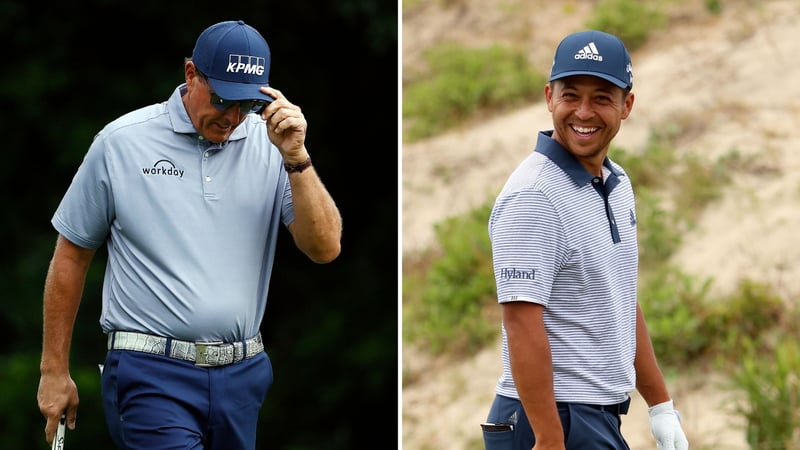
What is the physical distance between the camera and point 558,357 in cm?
275

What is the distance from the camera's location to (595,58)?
9.12ft

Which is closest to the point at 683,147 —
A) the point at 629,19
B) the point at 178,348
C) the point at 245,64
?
the point at 629,19

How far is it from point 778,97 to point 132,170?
189 inches

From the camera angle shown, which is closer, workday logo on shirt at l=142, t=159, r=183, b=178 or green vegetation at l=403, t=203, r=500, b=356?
workday logo on shirt at l=142, t=159, r=183, b=178

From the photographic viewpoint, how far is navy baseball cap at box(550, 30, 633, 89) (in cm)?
278

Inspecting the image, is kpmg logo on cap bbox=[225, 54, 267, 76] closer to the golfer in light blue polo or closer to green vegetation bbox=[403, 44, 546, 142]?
the golfer in light blue polo

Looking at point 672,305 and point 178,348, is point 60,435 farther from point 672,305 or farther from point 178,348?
point 672,305

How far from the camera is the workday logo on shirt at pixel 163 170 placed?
10.5ft

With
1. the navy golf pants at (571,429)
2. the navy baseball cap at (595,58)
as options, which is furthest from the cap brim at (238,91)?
the navy golf pants at (571,429)

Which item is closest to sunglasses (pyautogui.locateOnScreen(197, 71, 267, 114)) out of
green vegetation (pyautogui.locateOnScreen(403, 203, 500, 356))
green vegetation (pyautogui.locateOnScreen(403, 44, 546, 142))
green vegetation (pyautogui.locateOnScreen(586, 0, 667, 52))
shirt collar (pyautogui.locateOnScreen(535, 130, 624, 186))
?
shirt collar (pyautogui.locateOnScreen(535, 130, 624, 186))

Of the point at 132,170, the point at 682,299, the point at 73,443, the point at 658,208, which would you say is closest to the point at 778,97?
the point at 658,208

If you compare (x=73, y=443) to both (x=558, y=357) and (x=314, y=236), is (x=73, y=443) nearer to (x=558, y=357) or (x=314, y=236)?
(x=314, y=236)

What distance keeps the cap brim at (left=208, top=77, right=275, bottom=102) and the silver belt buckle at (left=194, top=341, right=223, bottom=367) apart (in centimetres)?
58

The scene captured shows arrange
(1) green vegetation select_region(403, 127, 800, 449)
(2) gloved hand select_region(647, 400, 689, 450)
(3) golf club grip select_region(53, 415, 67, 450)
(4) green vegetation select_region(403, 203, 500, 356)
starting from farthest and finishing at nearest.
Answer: (4) green vegetation select_region(403, 203, 500, 356) < (1) green vegetation select_region(403, 127, 800, 449) < (3) golf club grip select_region(53, 415, 67, 450) < (2) gloved hand select_region(647, 400, 689, 450)
